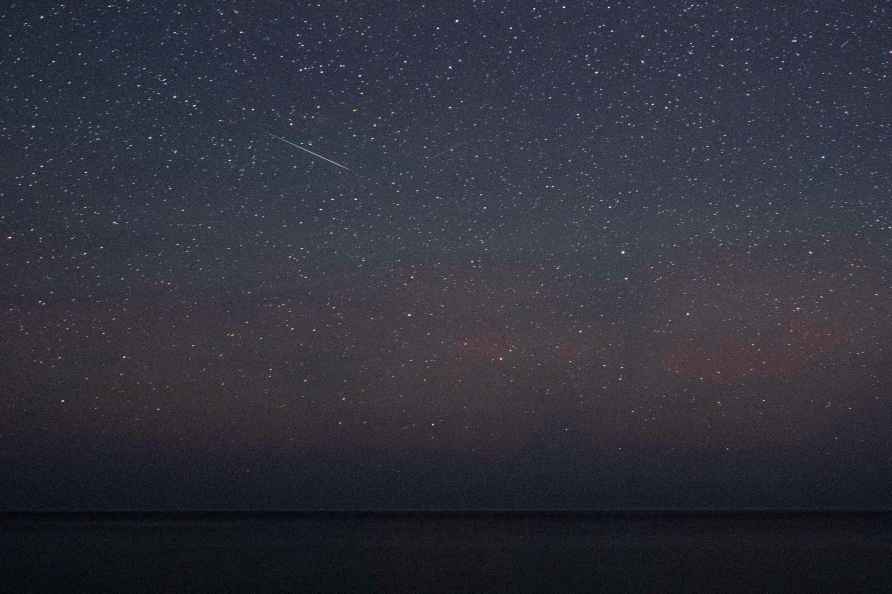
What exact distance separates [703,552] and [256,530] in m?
1.72

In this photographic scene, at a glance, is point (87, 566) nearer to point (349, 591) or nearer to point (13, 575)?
point (13, 575)

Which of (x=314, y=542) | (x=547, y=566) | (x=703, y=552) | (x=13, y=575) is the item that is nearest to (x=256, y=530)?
(x=314, y=542)

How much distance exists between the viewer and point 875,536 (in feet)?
9.72

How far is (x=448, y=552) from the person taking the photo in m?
2.79

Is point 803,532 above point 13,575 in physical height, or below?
above

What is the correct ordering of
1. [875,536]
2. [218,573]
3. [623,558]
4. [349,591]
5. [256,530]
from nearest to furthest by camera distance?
[349,591]
[218,573]
[623,558]
[875,536]
[256,530]

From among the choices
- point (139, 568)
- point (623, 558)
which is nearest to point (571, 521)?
point (623, 558)

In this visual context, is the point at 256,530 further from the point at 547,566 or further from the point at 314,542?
the point at 547,566

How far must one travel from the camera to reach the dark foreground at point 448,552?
2375 mm

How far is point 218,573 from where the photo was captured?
2.50 metres

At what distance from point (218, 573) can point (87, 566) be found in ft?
1.58

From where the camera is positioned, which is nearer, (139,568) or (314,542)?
(139,568)

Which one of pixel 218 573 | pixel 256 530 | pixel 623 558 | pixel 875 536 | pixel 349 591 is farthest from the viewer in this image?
pixel 256 530

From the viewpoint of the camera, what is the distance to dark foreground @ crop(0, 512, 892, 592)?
2.38 m
